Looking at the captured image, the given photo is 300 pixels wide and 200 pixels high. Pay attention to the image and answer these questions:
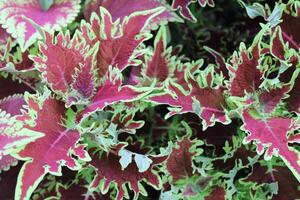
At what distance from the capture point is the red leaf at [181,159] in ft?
3.17

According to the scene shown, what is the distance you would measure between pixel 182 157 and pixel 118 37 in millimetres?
235

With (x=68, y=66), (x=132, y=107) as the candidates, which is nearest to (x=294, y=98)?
(x=132, y=107)

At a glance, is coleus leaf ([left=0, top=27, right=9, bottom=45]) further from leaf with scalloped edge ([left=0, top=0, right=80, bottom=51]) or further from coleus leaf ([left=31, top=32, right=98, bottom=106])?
coleus leaf ([left=31, top=32, right=98, bottom=106])

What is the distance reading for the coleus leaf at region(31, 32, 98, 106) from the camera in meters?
0.85

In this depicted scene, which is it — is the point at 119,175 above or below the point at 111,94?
below

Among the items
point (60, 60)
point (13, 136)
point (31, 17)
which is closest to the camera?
point (13, 136)

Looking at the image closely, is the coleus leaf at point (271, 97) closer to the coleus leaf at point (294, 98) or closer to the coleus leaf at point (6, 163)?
the coleus leaf at point (294, 98)

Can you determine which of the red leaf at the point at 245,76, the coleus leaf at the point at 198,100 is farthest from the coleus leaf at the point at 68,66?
the red leaf at the point at 245,76

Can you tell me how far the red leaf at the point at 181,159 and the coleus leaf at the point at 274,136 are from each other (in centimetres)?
14

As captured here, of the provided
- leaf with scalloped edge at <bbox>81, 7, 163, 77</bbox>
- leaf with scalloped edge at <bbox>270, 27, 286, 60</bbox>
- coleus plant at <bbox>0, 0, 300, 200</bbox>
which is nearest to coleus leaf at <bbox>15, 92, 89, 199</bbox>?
coleus plant at <bbox>0, 0, 300, 200</bbox>

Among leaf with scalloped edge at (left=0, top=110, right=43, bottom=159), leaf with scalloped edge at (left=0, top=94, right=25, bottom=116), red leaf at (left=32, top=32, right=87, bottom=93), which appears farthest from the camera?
leaf with scalloped edge at (left=0, top=94, right=25, bottom=116)

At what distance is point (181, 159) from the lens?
38.3 inches

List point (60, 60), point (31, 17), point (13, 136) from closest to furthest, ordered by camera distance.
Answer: point (13, 136)
point (60, 60)
point (31, 17)

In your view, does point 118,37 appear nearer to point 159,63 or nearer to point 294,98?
point 159,63
